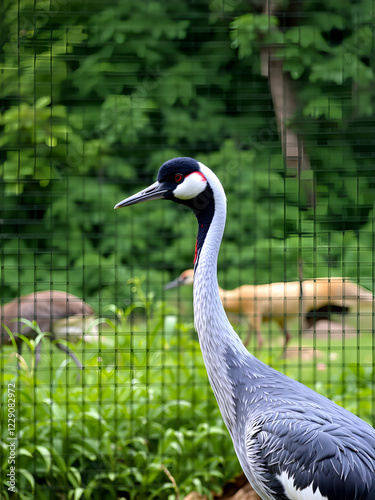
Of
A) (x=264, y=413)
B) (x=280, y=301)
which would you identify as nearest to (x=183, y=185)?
(x=264, y=413)

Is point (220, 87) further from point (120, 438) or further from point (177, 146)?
point (120, 438)

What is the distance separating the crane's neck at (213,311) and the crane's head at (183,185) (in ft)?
0.06

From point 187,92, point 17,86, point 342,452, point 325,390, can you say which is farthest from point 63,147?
point 342,452

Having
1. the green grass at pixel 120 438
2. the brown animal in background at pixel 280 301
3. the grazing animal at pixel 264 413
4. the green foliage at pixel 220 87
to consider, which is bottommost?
the green grass at pixel 120 438

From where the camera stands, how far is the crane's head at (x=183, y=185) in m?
2.21

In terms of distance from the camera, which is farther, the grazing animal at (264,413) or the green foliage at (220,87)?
the green foliage at (220,87)

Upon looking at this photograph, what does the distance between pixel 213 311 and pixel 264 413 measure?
409 millimetres

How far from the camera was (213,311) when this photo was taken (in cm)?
216

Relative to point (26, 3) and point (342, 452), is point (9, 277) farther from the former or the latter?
point (342, 452)
